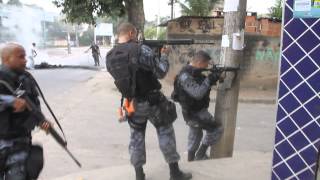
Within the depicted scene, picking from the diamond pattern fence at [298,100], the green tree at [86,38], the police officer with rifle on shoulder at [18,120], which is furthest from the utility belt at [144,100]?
the green tree at [86,38]

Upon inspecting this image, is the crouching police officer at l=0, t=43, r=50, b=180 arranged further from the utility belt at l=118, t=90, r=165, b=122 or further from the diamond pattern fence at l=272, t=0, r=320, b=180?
the diamond pattern fence at l=272, t=0, r=320, b=180

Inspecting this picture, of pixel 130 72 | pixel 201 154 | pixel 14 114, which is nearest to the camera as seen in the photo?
pixel 14 114

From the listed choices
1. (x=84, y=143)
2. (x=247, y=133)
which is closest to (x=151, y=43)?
(x=84, y=143)

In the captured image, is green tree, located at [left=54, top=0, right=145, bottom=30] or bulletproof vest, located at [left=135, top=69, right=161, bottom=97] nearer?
bulletproof vest, located at [left=135, top=69, right=161, bottom=97]

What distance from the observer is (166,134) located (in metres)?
5.07

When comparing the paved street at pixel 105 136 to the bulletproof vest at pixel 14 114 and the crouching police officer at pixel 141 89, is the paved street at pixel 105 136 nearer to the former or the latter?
the crouching police officer at pixel 141 89

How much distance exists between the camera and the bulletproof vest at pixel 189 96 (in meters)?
5.62

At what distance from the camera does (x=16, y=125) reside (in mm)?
4086

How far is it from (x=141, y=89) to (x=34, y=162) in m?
1.24

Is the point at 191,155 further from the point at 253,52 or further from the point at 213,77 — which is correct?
the point at 253,52

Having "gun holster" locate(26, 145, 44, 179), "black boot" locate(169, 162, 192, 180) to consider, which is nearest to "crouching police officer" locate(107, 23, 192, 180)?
"black boot" locate(169, 162, 192, 180)

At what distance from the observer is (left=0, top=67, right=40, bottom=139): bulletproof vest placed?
13.1 ft

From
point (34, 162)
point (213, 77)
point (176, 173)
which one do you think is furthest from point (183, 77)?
point (34, 162)

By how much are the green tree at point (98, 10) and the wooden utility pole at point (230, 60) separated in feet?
30.0
